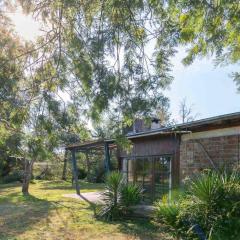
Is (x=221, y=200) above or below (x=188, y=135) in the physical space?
below

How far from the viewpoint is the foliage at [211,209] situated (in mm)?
7570

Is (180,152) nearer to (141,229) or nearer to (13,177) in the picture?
(141,229)

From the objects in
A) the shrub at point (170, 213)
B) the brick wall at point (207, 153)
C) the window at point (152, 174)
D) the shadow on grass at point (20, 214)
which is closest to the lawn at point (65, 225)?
the shadow on grass at point (20, 214)

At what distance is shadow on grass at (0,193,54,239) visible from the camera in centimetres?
1239

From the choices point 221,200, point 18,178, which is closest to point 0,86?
point 221,200

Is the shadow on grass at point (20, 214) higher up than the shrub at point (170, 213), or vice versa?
the shrub at point (170, 213)

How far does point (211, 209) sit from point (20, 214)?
9.79 m

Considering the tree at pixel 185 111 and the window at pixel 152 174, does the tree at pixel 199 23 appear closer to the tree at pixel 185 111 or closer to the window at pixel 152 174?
the window at pixel 152 174

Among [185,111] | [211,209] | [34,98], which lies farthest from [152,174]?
[185,111]

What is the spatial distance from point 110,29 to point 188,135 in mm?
6683

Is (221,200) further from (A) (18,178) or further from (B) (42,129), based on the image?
(A) (18,178)

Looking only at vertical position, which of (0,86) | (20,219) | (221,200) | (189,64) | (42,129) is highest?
(189,64)

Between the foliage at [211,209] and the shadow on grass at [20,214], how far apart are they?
5.30 meters

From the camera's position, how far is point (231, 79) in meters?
11.7
